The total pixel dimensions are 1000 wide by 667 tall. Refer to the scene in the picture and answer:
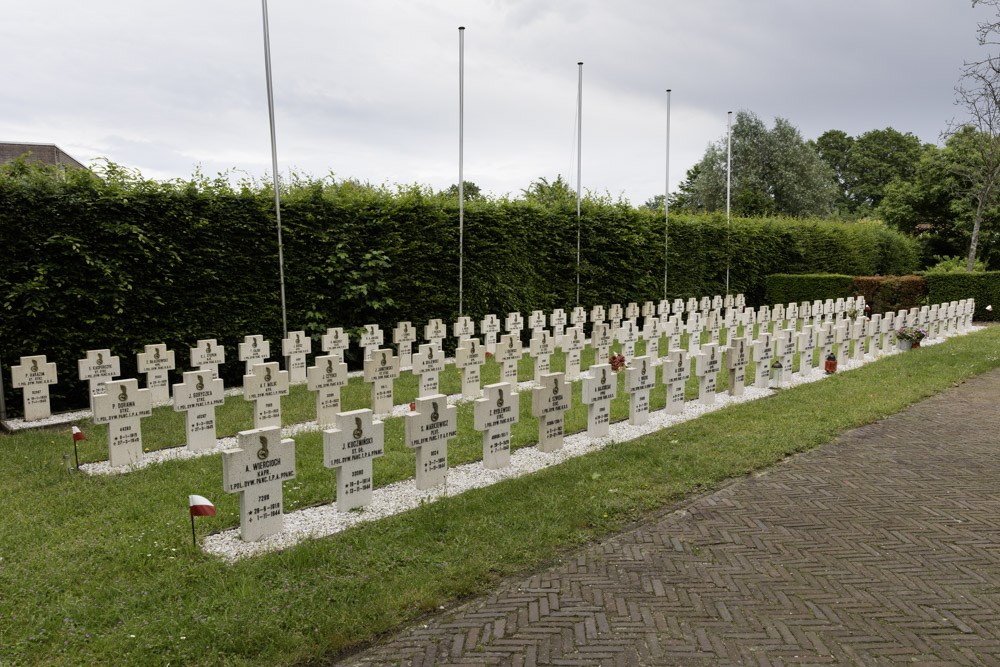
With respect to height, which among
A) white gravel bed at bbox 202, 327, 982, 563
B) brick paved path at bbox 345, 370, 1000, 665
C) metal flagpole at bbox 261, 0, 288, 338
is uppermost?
metal flagpole at bbox 261, 0, 288, 338

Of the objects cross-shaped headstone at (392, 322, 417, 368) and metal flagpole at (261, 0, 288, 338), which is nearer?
metal flagpole at (261, 0, 288, 338)

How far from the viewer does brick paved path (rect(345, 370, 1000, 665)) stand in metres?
3.44

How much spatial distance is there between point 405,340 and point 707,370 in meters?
5.45

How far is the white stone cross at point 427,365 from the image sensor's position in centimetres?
891

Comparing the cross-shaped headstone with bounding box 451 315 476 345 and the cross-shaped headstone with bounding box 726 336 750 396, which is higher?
the cross-shaped headstone with bounding box 451 315 476 345

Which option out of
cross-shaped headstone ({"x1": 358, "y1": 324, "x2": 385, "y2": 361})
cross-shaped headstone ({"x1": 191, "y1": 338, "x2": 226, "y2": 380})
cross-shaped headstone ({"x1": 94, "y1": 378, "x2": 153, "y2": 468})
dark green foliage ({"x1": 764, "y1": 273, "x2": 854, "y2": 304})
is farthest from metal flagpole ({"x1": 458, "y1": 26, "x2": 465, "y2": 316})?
dark green foliage ({"x1": 764, "y1": 273, "x2": 854, "y2": 304})

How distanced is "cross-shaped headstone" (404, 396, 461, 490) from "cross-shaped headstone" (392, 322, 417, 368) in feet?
18.0

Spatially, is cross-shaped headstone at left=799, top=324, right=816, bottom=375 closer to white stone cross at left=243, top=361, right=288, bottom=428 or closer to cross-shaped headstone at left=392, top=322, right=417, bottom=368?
cross-shaped headstone at left=392, top=322, right=417, bottom=368

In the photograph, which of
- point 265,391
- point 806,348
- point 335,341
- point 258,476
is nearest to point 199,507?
point 258,476

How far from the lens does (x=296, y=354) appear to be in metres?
10.5

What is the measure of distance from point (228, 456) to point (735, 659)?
11.7ft

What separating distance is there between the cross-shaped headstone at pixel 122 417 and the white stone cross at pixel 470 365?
13.9 ft

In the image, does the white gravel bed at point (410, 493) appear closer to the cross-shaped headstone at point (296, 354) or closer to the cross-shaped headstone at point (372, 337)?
the cross-shaped headstone at point (296, 354)

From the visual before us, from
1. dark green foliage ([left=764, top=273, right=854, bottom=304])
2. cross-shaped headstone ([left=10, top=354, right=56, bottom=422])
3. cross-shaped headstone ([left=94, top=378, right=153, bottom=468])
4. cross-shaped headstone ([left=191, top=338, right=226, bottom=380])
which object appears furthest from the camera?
dark green foliage ([left=764, top=273, right=854, bottom=304])
